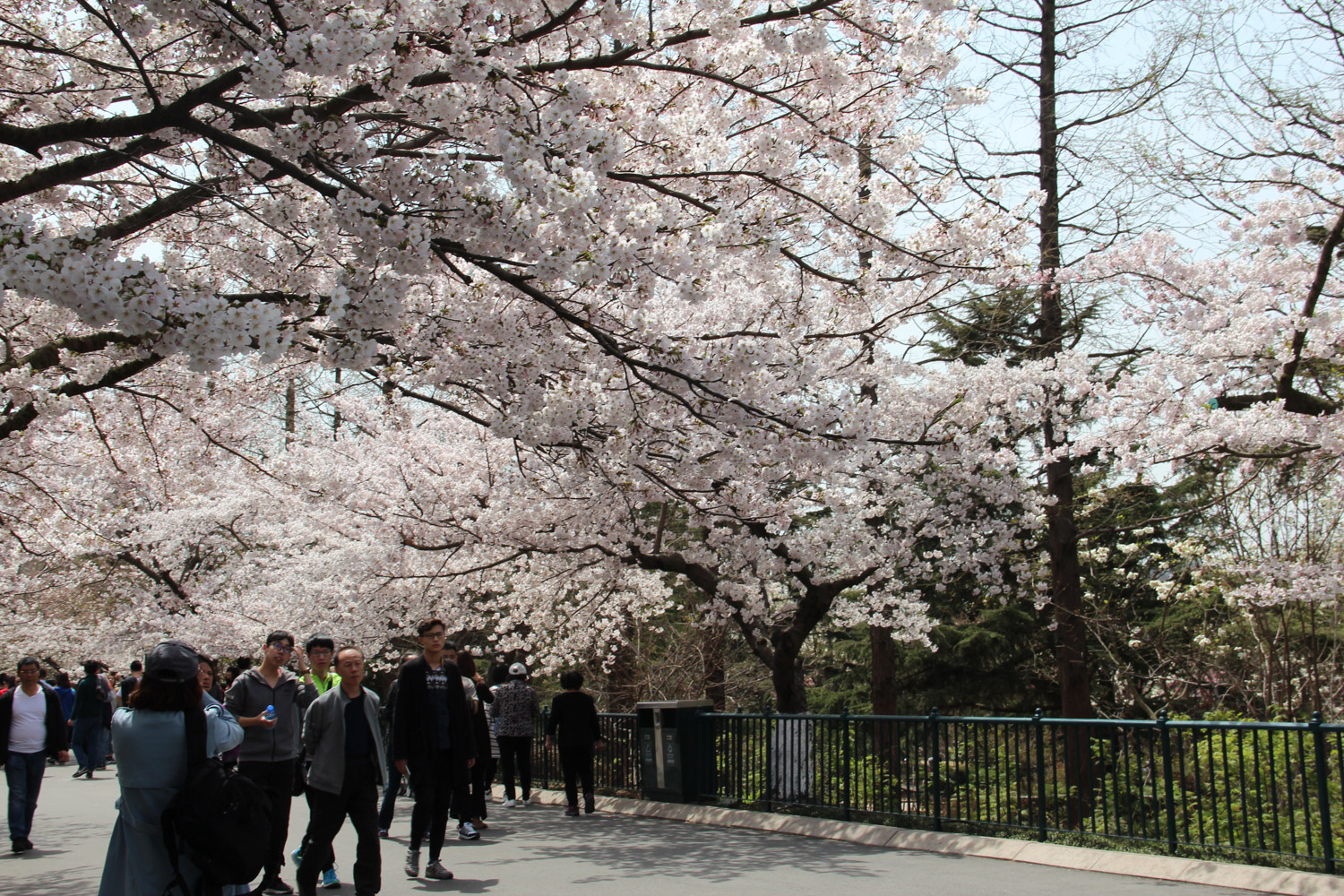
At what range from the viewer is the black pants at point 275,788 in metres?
7.05

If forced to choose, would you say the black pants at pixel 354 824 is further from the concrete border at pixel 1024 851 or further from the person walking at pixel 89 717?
the person walking at pixel 89 717

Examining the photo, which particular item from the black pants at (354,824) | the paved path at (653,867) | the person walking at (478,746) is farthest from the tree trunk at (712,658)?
the black pants at (354,824)

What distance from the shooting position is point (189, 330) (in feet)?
15.9

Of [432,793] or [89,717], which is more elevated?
[432,793]

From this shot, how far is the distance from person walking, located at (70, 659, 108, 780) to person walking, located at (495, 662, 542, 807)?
7.08 meters

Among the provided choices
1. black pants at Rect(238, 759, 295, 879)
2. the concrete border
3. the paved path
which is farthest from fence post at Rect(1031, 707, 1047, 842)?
black pants at Rect(238, 759, 295, 879)

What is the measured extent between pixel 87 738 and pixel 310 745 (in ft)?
44.5

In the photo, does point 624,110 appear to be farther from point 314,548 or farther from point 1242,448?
point 314,548

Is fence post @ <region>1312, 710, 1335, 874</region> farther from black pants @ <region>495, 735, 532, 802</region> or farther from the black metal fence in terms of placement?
black pants @ <region>495, 735, 532, 802</region>

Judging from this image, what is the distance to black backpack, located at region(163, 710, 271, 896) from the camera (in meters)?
4.62

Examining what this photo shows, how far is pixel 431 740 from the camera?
8023 mm

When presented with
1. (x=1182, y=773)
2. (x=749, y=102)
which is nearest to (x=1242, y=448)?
(x=1182, y=773)

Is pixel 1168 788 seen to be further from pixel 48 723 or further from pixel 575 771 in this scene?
pixel 48 723

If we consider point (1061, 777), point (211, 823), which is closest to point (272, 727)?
point (211, 823)
